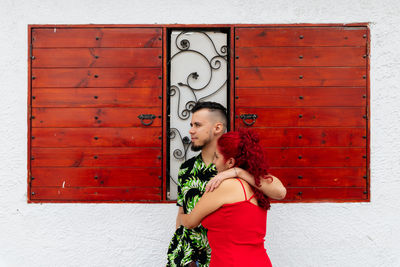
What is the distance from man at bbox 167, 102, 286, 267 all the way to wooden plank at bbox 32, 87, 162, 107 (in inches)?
29.2

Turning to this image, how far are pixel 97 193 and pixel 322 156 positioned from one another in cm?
198

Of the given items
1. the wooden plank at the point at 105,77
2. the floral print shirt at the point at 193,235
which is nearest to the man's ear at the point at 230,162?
the floral print shirt at the point at 193,235

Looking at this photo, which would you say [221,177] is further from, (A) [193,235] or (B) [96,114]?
(B) [96,114]

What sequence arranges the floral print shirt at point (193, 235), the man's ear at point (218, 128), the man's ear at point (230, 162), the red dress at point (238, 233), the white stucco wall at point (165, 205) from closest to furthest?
1. the red dress at point (238, 233)
2. the man's ear at point (230, 162)
3. the floral print shirt at point (193, 235)
4. the man's ear at point (218, 128)
5. the white stucco wall at point (165, 205)

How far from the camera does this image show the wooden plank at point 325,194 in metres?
2.56

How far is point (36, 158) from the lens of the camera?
258 centimetres

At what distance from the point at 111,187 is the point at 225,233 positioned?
1.49m

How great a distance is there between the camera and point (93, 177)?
8.41ft

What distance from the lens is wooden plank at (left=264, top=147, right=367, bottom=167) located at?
2.56 m

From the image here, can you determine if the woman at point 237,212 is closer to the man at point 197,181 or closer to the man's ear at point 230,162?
the man's ear at point 230,162

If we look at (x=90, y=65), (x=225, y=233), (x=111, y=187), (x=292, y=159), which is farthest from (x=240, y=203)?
(x=90, y=65)

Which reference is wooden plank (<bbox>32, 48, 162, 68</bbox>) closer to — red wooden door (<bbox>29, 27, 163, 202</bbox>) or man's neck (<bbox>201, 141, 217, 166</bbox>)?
red wooden door (<bbox>29, 27, 163, 202</bbox>)

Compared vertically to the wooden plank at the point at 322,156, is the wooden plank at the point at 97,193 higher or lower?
lower
